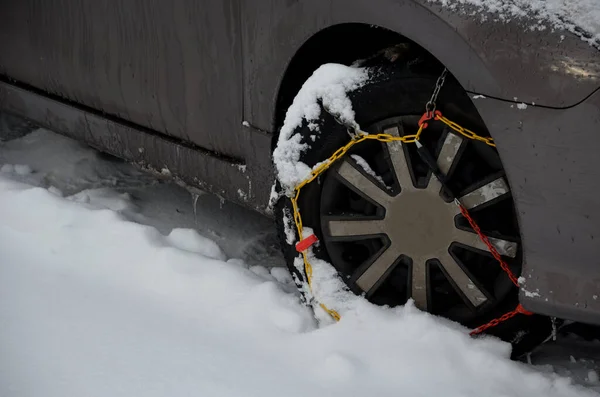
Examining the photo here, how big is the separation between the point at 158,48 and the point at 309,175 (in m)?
0.77

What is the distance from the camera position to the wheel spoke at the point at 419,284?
2265mm

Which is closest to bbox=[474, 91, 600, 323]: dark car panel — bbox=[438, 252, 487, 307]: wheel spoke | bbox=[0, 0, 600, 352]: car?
bbox=[0, 0, 600, 352]: car

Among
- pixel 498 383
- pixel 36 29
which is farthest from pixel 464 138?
pixel 36 29

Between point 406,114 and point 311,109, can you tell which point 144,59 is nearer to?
point 311,109

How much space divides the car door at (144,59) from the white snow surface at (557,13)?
2.96 ft

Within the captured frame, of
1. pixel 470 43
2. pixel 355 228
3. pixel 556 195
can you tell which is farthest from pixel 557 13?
pixel 355 228

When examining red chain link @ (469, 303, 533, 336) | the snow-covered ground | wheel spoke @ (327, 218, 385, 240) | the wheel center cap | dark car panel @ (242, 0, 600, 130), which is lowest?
the snow-covered ground

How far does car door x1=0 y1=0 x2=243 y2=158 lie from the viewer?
2516 mm

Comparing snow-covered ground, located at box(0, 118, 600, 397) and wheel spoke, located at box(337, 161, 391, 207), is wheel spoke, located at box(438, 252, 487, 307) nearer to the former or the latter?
snow-covered ground, located at box(0, 118, 600, 397)

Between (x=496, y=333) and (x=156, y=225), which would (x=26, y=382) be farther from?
(x=496, y=333)

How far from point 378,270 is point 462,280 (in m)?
0.26

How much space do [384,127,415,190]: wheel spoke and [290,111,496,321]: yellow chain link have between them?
2cm

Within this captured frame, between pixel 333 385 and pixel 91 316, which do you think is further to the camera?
pixel 91 316

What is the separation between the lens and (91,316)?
2447 mm
